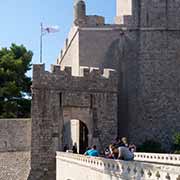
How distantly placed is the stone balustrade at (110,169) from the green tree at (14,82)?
10435 millimetres

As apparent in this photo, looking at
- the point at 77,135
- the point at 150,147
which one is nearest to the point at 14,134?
the point at 77,135

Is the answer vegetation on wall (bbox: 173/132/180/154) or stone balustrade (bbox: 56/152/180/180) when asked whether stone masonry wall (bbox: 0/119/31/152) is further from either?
vegetation on wall (bbox: 173/132/180/154)

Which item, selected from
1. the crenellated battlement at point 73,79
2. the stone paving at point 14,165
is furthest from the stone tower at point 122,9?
the stone paving at point 14,165

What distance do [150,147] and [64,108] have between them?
551cm

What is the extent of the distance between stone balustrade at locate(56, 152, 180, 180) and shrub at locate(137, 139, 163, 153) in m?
5.81

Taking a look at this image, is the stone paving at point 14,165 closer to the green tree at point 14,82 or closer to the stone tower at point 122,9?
the green tree at point 14,82

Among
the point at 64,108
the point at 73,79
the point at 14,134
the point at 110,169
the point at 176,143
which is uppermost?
the point at 73,79

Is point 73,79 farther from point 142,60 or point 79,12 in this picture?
point 79,12

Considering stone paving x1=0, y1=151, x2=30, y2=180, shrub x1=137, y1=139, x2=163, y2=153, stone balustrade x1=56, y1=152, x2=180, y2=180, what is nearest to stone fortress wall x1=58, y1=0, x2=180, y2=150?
shrub x1=137, y1=139, x2=163, y2=153

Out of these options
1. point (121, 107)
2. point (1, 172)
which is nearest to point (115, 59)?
point (121, 107)

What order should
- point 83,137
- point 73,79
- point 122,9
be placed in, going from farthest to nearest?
point 122,9, point 83,137, point 73,79

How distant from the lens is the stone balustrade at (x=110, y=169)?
8.81 m

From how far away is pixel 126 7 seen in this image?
93.5 feet

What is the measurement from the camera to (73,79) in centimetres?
2255
